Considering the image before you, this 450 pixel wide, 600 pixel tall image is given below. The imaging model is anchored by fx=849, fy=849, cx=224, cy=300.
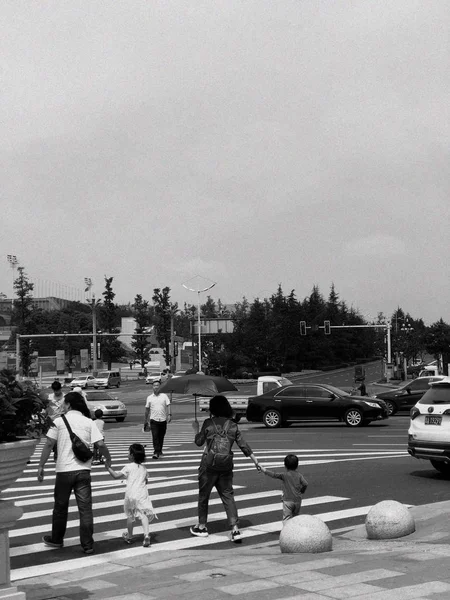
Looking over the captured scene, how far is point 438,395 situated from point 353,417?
48.3 feet

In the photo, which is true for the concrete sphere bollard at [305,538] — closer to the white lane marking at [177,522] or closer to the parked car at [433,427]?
the white lane marking at [177,522]

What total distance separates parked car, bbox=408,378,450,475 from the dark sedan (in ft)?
46.5

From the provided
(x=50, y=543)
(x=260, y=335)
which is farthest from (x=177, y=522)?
(x=260, y=335)

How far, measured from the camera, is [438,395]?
14.3 meters

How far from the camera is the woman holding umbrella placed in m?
9.70

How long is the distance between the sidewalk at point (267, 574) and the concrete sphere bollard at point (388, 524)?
0.38 feet

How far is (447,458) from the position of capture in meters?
13.7

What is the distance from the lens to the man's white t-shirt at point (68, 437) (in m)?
9.25

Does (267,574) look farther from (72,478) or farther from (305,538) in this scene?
(72,478)

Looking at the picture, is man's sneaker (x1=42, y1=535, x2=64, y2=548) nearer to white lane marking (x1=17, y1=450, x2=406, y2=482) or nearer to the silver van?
white lane marking (x1=17, y1=450, x2=406, y2=482)

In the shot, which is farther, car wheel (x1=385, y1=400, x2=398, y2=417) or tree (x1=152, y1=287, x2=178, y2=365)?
tree (x1=152, y1=287, x2=178, y2=365)

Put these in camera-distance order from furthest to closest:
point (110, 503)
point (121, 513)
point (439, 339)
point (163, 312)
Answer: point (163, 312), point (439, 339), point (110, 503), point (121, 513)

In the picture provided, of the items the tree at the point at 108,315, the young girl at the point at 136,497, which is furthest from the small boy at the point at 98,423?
the tree at the point at 108,315

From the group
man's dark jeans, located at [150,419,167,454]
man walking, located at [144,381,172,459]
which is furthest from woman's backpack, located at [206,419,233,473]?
man's dark jeans, located at [150,419,167,454]
